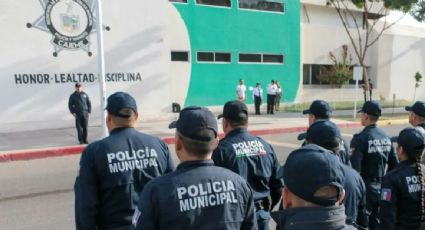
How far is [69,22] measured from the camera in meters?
15.7

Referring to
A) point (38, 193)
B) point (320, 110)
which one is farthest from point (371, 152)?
point (38, 193)

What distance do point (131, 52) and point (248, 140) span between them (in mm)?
14219

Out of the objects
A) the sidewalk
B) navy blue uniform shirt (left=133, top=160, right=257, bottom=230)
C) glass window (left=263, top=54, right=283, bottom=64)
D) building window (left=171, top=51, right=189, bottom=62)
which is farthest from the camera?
glass window (left=263, top=54, right=283, bottom=64)

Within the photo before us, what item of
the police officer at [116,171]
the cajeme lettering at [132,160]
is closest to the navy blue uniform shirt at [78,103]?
the police officer at [116,171]

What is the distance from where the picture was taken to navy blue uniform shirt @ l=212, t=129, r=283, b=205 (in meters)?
3.61

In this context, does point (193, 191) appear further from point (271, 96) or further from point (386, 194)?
point (271, 96)

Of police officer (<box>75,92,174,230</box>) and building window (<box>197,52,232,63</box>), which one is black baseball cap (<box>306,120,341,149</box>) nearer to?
police officer (<box>75,92,174,230</box>)

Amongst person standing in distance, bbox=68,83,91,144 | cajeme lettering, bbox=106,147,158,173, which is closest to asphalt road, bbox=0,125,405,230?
person standing in distance, bbox=68,83,91,144

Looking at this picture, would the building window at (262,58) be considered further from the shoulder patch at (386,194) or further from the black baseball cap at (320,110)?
the shoulder patch at (386,194)

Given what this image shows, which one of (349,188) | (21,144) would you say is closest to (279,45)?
(21,144)

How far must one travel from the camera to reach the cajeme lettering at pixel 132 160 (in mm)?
3098

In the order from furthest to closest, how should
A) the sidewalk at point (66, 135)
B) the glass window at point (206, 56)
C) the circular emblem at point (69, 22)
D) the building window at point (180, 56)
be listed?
the glass window at point (206, 56), the building window at point (180, 56), the circular emblem at point (69, 22), the sidewalk at point (66, 135)

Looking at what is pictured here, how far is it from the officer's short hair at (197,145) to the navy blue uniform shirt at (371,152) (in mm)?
2667

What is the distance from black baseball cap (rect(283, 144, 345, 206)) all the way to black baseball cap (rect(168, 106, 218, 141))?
20.5 inches
